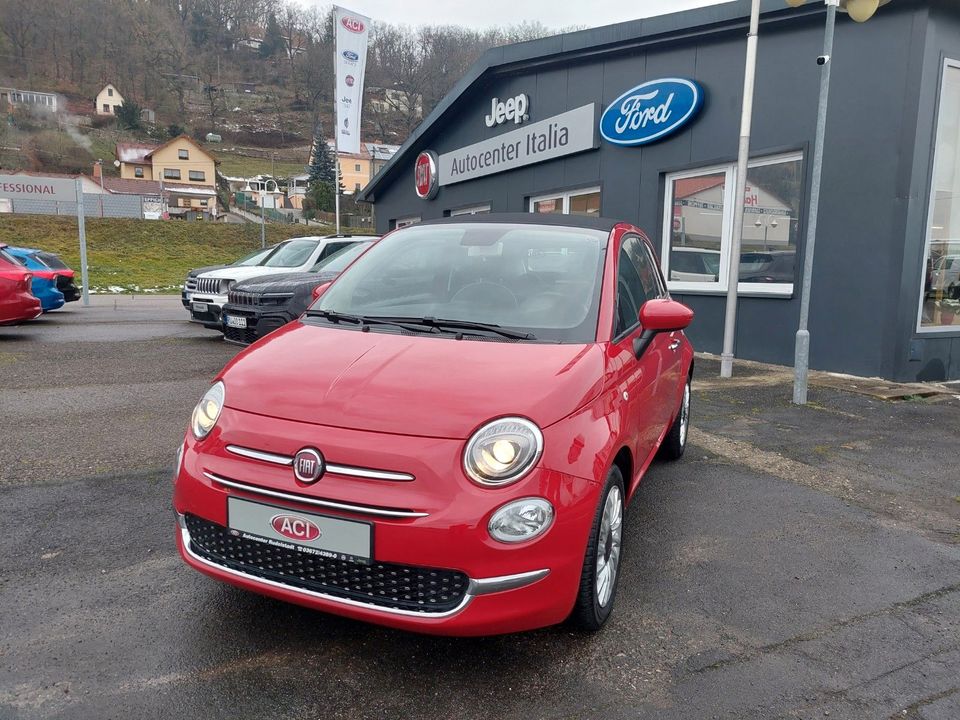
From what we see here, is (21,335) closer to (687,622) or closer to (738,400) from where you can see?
(738,400)

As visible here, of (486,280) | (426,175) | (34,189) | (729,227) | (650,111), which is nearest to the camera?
(486,280)

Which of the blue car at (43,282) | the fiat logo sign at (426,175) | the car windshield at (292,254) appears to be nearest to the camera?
the car windshield at (292,254)

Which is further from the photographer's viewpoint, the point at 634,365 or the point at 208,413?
the point at 634,365

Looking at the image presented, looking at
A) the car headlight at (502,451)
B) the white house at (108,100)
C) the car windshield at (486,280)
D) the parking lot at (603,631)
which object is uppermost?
the white house at (108,100)

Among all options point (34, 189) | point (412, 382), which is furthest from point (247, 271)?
point (34, 189)

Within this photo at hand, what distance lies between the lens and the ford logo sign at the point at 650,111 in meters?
9.68

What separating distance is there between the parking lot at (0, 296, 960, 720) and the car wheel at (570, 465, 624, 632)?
113 millimetres

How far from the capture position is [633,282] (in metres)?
3.78

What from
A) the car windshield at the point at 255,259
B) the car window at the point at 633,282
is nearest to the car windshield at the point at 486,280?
the car window at the point at 633,282

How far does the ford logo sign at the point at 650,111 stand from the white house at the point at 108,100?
315 ft

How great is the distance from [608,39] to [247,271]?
261 inches

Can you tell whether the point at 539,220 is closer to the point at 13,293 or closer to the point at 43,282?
the point at 13,293

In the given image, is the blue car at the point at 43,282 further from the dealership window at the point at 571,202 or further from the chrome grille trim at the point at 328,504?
the chrome grille trim at the point at 328,504

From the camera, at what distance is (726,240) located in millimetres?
9648
